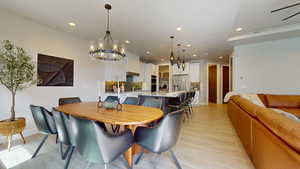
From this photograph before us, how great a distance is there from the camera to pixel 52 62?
3201mm

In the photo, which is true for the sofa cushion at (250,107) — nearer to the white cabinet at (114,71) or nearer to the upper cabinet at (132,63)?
the white cabinet at (114,71)

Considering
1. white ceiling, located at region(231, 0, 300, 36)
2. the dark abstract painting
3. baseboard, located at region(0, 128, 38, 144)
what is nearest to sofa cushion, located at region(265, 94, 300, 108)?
white ceiling, located at region(231, 0, 300, 36)

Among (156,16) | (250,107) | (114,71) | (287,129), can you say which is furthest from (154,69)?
(287,129)

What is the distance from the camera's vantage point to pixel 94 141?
3.87 ft

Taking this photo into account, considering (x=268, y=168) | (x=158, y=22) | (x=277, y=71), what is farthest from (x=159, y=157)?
(x=277, y=71)

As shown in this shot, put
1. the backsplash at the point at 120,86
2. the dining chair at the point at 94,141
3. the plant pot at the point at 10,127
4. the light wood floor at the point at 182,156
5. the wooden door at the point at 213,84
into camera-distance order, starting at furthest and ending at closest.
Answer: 1. the wooden door at the point at 213,84
2. the backsplash at the point at 120,86
3. the plant pot at the point at 10,127
4. the light wood floor at the point at 182,156
5. the dining chair at the point at 94,141

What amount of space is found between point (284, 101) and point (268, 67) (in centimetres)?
125

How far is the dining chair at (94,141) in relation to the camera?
46.1 inches

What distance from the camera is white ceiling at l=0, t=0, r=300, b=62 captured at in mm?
2252

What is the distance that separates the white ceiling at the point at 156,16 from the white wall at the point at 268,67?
114cm

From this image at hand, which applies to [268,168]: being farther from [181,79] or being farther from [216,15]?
[181,79]

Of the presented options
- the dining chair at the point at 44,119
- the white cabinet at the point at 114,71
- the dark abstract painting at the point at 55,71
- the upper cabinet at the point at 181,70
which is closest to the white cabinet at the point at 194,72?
the upper cabinet at the point at 181,70

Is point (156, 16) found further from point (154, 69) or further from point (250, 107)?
point (154, 69)

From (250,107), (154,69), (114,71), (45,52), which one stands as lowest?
(250,107)
